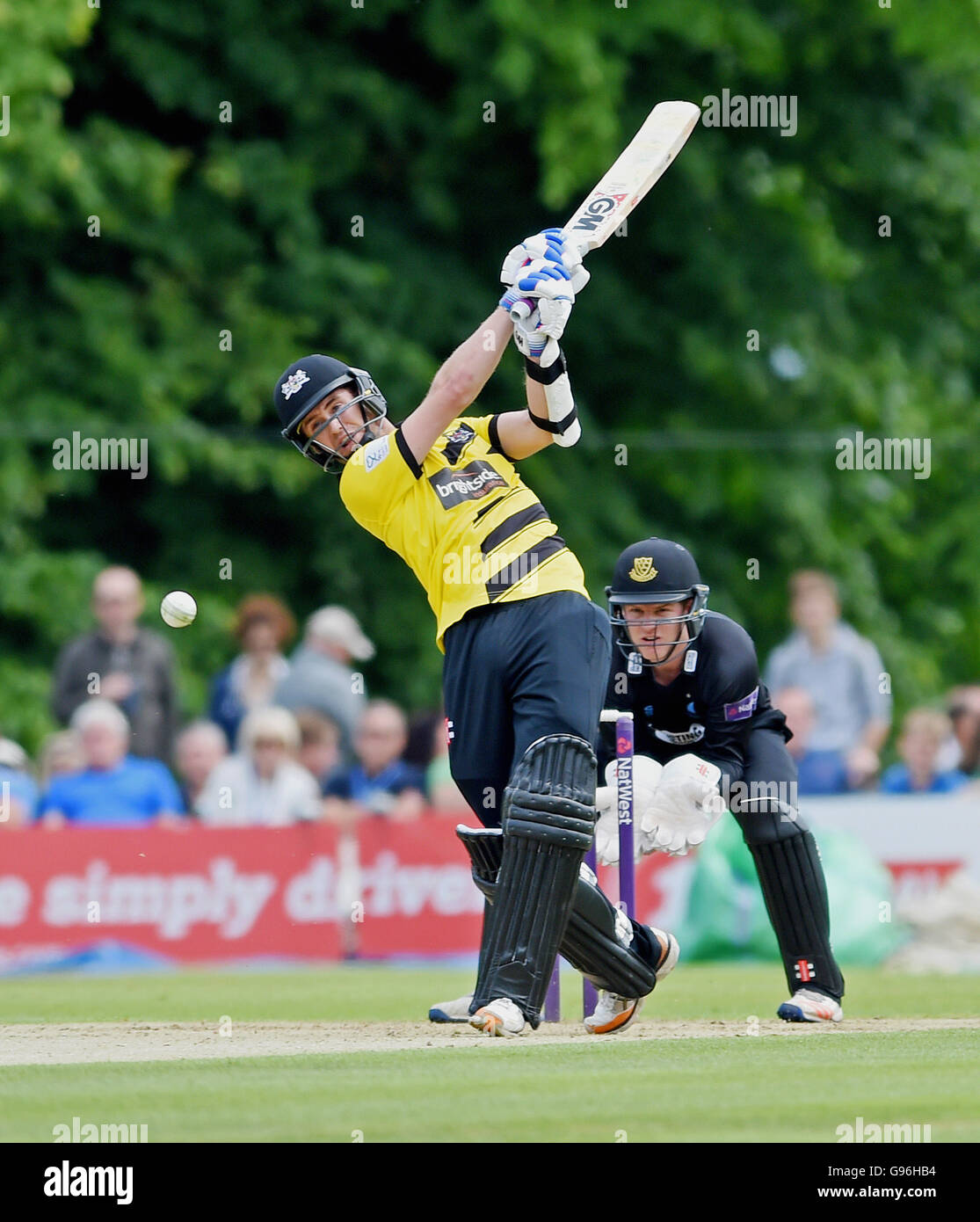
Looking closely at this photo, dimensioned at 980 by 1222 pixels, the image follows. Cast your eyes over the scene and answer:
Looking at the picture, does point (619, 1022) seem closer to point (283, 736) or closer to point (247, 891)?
point (247, 891)

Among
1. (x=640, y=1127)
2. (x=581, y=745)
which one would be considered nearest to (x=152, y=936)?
(x=581, y=745)

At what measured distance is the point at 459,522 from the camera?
7.36 metres

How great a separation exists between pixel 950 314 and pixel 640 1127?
16.0 metres

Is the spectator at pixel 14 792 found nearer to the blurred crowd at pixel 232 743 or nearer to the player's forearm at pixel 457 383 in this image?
the blurred crowd at pixel 232 743

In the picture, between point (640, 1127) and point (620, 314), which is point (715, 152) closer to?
point (620, 314)

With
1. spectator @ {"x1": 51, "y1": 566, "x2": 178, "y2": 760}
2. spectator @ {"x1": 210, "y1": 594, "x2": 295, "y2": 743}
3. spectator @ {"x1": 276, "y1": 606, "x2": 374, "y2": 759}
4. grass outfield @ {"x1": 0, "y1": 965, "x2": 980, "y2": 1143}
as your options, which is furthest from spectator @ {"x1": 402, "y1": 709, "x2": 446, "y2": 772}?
grass outfield @ {"x1": 0, "y1": 965, "x2": 980, "y2": 1143}

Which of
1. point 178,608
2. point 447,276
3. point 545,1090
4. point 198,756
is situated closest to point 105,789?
point 198,756

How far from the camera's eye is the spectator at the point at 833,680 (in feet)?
47.6

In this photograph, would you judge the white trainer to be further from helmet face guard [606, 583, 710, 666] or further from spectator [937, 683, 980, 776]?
spectator [937, 683, 980, 776]

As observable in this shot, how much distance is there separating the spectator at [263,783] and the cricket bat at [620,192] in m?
5.72

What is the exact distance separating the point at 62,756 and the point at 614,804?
570 centimetres

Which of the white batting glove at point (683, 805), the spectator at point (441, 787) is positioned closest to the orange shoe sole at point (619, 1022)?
the white batting glove at point (683, 805)

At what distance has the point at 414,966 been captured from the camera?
12805mm

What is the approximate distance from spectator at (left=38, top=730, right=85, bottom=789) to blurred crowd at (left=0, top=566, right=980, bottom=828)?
0.04ft
